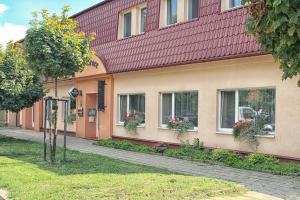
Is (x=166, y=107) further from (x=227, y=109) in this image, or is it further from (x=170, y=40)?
(x=227, y=109)

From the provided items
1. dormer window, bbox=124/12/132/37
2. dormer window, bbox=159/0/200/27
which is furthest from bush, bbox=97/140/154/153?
dormer window, bbox=124/12/132/37

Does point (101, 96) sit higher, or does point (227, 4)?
point (227, 4)

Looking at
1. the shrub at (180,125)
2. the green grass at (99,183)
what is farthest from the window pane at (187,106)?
the green grass at (99,183)

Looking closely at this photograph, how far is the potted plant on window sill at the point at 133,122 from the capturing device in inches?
687

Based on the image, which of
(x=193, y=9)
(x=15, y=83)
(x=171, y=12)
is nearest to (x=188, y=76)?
(x=193, y=9)

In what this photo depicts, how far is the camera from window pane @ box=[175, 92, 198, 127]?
14.8 meters

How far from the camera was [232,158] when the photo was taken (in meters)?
12.1

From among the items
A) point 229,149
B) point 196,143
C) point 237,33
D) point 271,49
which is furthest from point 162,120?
point 271,49

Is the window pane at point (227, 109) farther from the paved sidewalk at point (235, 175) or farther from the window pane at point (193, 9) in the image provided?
the window pane at point (193, 9)

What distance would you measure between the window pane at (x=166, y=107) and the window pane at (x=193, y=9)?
316 cm

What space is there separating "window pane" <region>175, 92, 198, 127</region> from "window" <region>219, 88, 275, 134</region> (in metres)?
1.29

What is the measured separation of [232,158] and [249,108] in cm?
170

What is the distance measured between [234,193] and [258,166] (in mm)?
3529

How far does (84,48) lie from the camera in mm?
13133
